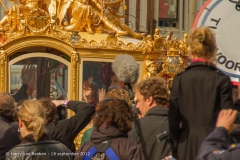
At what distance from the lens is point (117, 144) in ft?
19.9

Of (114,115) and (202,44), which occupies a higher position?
(202,44)

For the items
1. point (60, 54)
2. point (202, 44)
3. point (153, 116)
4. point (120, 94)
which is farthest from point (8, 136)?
point (60, 54)

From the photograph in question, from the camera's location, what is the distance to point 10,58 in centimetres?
1098

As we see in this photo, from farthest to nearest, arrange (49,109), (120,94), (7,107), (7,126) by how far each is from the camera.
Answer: (7,107) → (49,109) → (7,126) → (120,94)

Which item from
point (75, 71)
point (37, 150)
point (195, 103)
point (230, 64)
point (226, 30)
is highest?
point (226, 30)

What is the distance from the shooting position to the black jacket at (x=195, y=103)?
5586 millimetres

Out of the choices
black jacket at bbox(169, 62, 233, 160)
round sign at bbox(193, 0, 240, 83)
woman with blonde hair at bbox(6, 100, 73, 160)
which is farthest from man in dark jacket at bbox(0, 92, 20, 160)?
black jacket at bbox(169, 62, 233, 160)

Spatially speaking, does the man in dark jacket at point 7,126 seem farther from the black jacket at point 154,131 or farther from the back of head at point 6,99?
the black jacket at point 154,131

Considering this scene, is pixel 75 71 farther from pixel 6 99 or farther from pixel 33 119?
pixel 33 119

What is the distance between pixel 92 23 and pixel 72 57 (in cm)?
109

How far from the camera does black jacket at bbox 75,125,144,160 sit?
602cm

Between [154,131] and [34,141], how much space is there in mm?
954

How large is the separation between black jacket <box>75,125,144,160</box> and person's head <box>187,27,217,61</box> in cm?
85

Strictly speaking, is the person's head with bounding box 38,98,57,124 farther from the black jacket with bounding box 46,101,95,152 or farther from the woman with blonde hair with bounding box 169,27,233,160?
the woman with blonde hair with bounding box 169,27,233,160
